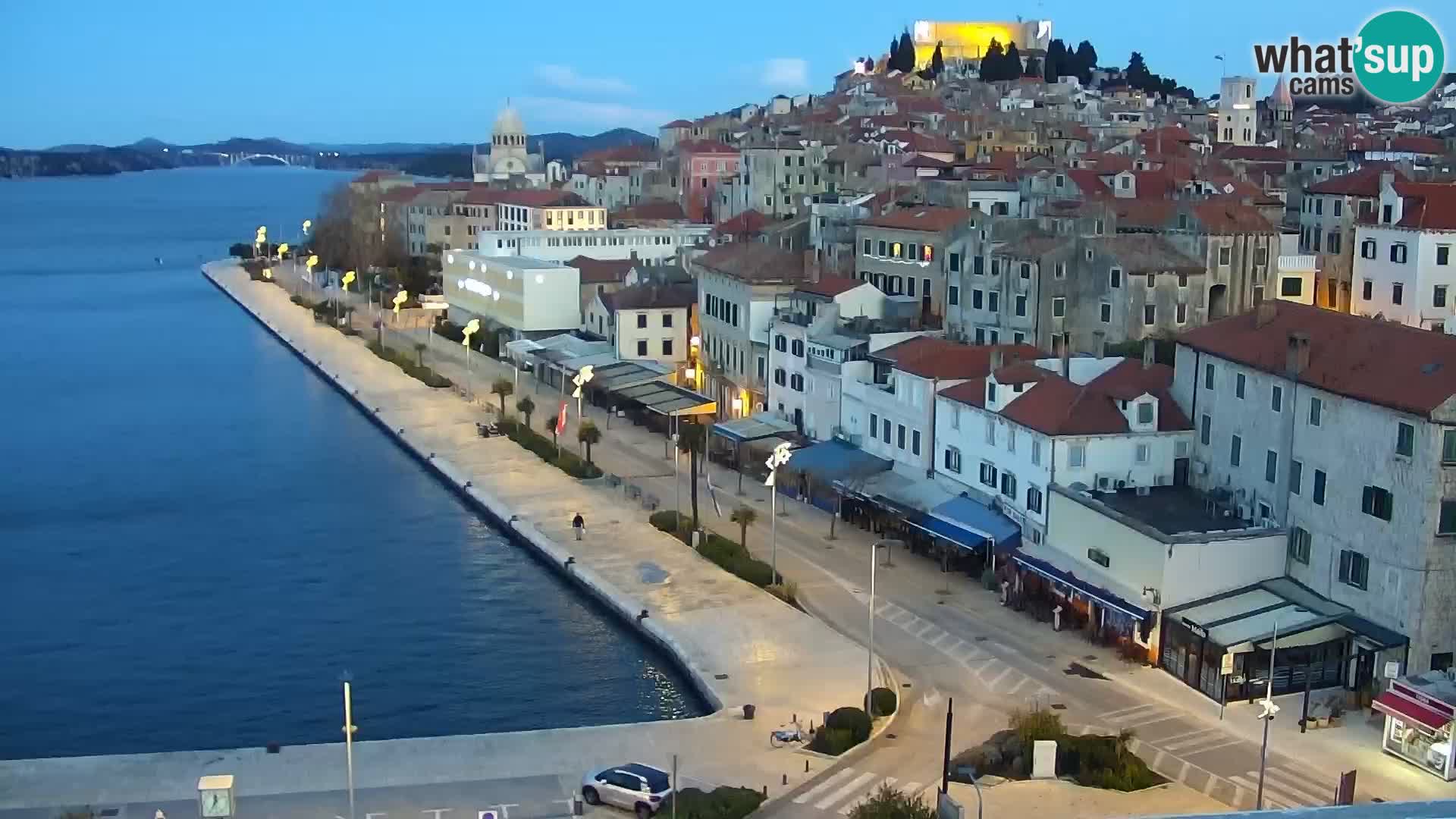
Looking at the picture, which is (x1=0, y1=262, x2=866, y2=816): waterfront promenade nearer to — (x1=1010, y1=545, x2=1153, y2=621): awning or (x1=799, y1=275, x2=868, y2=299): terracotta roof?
(x1=1010, y1=545, x2=1153, y2=621): awning

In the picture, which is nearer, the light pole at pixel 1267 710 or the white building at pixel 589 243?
the light pole at pixel 1267 710

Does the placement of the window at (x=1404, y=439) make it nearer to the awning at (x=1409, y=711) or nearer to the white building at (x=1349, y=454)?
the white building at (x=1349, y=454)

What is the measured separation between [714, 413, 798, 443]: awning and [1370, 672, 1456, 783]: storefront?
21.3 meters

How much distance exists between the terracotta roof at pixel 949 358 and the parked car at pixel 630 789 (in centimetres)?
1622

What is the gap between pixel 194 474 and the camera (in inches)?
1881

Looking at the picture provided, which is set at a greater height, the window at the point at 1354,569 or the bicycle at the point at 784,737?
the window at the point at 1354,569

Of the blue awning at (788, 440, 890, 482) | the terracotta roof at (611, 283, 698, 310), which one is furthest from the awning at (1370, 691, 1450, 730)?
the terracotta roof at (611, 283, 698, 310)

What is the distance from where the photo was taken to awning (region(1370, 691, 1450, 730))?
21.9 metres

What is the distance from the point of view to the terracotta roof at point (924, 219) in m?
45.5

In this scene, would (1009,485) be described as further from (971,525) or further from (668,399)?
(668,399)

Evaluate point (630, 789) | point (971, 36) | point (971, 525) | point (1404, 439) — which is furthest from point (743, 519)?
point (971, 36)

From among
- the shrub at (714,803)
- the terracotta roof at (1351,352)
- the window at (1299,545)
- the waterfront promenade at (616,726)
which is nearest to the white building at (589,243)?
the waterfront promenade at (616,726)

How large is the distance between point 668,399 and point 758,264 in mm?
4888

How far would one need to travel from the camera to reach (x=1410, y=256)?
133ft
